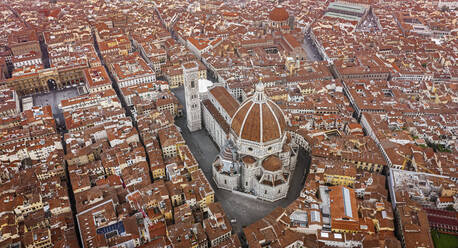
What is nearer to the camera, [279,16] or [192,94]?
[192,94]

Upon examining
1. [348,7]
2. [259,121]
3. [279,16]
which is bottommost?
[259,121]

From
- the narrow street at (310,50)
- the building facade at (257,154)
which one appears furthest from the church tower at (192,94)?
the narrow street at (310,50)

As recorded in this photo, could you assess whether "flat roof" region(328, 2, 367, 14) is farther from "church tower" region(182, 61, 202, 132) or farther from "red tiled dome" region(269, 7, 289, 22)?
"church tower" region(182, 61, 202, 132)

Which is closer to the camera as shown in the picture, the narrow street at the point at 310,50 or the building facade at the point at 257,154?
the building facade at the point at 257,154

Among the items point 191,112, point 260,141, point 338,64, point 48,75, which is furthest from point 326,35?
point 48,75

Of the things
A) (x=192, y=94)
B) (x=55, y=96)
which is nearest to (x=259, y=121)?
(x=192, y=94)

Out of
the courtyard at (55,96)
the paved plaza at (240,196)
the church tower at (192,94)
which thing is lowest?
the paved plaza at (240,196)

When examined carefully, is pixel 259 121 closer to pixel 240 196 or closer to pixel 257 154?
pixel 257 154

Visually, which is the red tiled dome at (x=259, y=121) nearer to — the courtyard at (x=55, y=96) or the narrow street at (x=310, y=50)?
the courtyard at (x=55, y=96)
